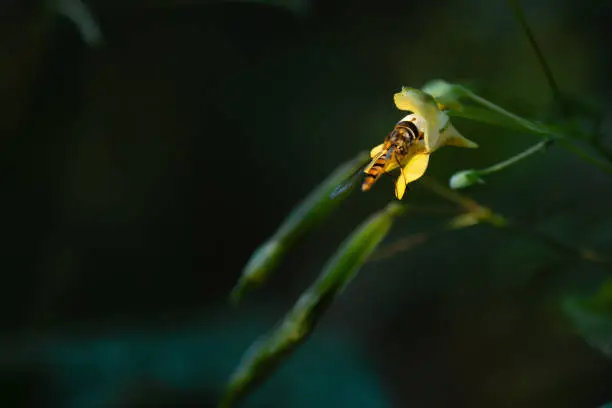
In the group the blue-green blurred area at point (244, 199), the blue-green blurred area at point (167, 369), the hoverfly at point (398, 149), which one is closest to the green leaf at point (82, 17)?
the blue-green blurred area at point (244, 199)

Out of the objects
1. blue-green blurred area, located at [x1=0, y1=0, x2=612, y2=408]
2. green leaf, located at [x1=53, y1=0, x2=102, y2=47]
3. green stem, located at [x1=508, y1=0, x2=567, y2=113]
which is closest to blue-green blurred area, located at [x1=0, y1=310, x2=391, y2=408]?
blue-green blurred area, located at [x1=0, y1=0, x2=612, y2=408]

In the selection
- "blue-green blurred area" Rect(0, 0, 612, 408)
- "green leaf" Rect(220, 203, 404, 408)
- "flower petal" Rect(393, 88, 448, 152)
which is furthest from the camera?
"blue-green blurred area" Rect(0, 0, 612, 408)

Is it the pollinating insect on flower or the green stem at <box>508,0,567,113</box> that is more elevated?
the green stem at <box>508,0,567,113</box>

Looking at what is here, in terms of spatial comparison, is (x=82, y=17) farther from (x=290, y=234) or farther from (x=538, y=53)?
(x=538, y=53)

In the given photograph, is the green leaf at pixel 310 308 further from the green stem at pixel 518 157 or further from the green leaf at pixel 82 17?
the green leaf at pixel 82 17

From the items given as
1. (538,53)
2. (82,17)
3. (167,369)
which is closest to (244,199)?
(167,369)

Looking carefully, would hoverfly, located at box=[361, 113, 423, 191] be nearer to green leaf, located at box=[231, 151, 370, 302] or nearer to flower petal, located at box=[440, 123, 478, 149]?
flower petal, located at box=[440, 123, 478, 149]

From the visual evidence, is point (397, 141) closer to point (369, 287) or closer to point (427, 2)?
point (427, 2)

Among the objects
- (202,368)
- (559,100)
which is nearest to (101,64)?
(202,368)
